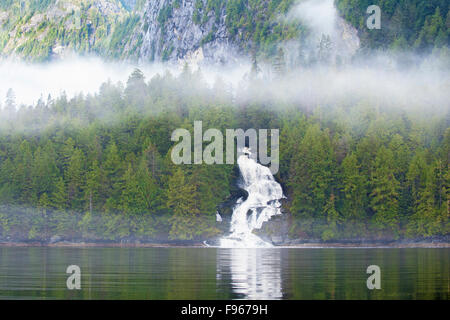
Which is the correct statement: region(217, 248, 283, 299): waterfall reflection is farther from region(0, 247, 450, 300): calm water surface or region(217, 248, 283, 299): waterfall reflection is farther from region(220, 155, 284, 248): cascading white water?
region(220, 155, 284, 248): cascading white water

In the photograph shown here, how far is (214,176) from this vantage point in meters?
140

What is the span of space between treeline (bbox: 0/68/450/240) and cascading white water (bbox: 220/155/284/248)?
251cm

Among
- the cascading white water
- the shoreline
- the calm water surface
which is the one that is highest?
the cascading white water

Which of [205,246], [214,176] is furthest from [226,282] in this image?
[214,176]

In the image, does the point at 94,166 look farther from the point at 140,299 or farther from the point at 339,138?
the point at 140,299

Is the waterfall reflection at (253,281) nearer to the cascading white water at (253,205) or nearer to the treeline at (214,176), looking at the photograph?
the cascading white water at (253,205)

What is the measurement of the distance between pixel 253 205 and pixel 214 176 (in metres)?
10.5

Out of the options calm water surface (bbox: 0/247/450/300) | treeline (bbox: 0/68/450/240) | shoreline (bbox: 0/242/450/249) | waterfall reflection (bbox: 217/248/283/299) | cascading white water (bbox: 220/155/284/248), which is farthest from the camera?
cascading white water (bbox: 220/155/284/248)

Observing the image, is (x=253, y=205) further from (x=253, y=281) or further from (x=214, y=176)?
(x=253, y=281)

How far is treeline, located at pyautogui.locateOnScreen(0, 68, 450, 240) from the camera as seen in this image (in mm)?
127875

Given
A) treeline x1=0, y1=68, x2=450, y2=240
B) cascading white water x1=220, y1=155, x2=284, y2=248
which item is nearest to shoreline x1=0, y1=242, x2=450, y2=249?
treeline x1=0, y1=68, x2=450, y2=240

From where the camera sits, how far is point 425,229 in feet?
404

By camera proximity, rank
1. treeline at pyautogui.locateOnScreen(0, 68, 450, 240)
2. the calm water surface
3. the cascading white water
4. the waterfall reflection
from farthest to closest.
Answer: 1. the cascading white water
2. treeline at pyautogui.locateOnScreen(0, 68, 450, 240)
3. the calm water surface
4. the waterfall reflection
